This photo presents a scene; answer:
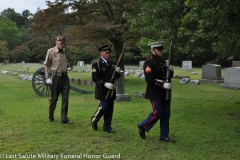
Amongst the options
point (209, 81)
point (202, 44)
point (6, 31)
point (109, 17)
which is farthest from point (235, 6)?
point (6, 31)

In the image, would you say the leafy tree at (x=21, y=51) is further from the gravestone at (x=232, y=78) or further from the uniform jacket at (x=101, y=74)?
the uniform jacket at (x=101, y=74)

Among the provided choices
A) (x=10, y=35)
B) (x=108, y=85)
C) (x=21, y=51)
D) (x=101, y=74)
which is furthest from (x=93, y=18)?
(x=10, y=35)

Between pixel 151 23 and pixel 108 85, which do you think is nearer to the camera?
pixel 108 85

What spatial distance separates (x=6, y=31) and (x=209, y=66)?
172 ft

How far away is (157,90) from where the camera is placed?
4.96 meters

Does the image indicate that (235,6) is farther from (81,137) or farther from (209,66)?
(209,66)

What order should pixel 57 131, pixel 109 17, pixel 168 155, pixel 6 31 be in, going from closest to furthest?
1. pixel 168 155
2. pixel 57 131
3. pixel 109 17
4. pixel 6 31

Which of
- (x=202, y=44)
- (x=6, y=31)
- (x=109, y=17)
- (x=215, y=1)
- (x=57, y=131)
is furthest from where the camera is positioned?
(x=6, y=31)

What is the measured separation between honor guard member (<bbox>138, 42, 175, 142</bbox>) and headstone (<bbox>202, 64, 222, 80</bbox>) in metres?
12.1

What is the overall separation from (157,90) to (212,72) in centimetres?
1246

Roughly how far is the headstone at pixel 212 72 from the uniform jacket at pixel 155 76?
12.1m

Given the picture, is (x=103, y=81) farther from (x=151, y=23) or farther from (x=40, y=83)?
(x=40, y=83)

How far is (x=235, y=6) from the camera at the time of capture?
5.71 meters

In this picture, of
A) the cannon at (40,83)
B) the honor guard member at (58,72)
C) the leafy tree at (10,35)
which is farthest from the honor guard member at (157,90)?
the leafy tree at (10,35)
